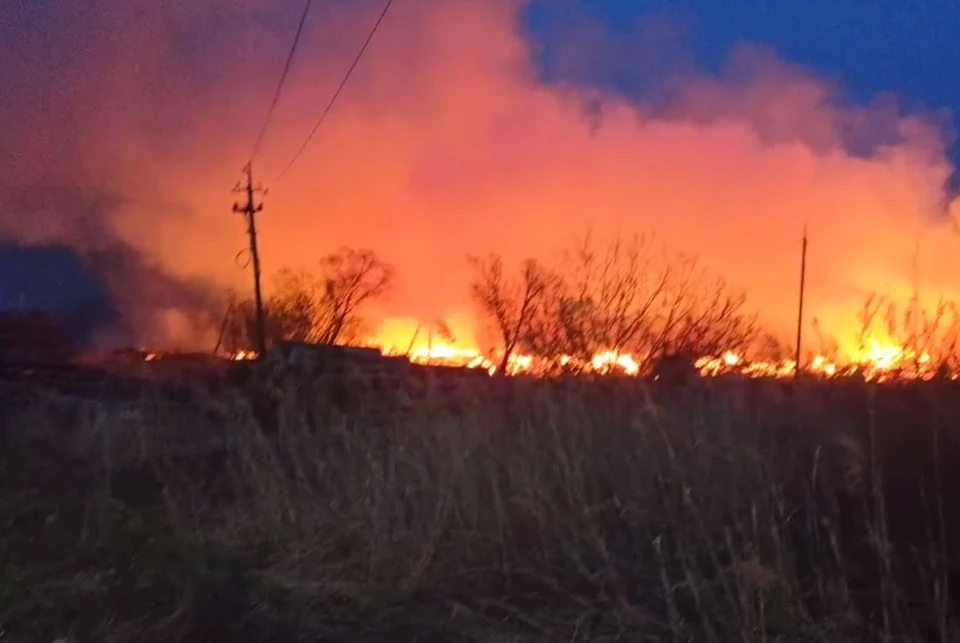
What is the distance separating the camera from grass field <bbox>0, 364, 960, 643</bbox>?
4.79 metres

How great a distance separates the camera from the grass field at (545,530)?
479cm

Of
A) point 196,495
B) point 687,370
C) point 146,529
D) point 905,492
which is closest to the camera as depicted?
point 905,492

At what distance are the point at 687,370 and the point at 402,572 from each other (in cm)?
471

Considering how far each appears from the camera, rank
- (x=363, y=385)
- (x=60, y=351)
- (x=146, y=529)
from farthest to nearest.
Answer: (x=60, y=351) → (x=363, y=385) → (x=146, y=529)

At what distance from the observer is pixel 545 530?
601 centimetres

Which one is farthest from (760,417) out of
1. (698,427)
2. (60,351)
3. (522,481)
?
(60,351)

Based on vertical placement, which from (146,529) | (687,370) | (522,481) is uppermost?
(687,370)

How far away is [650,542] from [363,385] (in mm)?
6515

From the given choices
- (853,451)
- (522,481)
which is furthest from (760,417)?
(522,481)

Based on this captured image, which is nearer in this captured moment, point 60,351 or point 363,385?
point 363,385

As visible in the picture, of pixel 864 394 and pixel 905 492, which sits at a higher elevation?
pixel 864 394

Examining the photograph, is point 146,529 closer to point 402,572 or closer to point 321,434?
point 321,434

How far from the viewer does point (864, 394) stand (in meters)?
6.68

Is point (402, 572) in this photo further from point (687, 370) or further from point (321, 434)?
point (687, 370)
